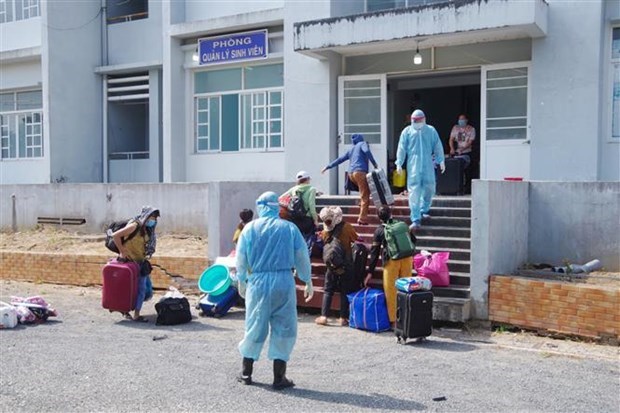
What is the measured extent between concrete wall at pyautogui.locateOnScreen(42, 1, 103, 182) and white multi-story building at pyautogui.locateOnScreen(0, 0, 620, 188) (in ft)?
0.12

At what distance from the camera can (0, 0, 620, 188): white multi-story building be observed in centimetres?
1233

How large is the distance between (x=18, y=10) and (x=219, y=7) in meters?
7.28

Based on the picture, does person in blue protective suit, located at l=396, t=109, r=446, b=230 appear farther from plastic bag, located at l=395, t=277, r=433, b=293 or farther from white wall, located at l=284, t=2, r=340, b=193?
white wall, located at l=284, t=2, r=340, b=193

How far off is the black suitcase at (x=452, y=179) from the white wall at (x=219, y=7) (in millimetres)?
5903

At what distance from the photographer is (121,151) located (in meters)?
19.6

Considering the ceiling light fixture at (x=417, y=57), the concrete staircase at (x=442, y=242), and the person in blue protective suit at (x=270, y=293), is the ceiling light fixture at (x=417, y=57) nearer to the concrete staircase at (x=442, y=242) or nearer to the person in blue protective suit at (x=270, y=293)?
the concrete staircase at (x=442, y=242)

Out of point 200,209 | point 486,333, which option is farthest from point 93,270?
point 486,333

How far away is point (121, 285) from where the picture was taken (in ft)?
30.4

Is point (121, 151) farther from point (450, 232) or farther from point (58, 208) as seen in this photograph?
point (450, 232)

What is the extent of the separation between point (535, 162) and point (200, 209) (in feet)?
22.2

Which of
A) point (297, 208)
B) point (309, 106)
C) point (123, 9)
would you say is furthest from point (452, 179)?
point (123, 9)

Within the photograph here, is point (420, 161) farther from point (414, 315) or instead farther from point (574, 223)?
point (414, 315)

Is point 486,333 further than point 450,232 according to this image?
No

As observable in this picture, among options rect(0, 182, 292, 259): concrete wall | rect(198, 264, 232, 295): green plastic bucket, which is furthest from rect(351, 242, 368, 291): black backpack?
rect(0, 182, 292, 259): concrete wall
